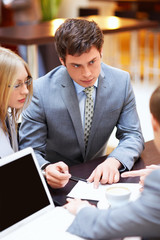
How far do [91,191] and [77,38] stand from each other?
665 mm

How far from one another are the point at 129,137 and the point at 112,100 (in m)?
0.21

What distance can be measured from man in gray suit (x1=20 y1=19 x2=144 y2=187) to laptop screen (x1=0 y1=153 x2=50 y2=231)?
356mm

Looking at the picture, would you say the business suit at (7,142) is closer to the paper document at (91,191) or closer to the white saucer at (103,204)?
the paper document at (91,191)

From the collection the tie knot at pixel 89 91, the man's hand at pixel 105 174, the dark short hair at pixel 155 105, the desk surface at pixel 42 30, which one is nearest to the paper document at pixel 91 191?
the man's hand at pixel 105 174

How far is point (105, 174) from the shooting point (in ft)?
5.07

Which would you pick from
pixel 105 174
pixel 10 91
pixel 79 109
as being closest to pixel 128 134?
pixel 79 109

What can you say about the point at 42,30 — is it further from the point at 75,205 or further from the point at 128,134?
the point at 75,205

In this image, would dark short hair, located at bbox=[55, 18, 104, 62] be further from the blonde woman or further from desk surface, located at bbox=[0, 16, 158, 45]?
desk surface, located at bbox=[0, 16, 158, 45]

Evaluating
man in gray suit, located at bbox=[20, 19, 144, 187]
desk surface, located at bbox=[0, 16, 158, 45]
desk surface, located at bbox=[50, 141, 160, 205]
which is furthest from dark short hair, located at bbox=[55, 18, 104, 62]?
desk surface, located at bbox=[0, 16, 158, 45]

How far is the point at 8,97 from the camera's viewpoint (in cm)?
153

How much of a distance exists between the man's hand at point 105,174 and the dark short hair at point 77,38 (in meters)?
0.50

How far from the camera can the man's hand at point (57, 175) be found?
1476 mm

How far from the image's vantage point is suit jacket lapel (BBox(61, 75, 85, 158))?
187cm

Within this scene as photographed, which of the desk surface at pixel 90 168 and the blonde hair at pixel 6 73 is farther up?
the blonde hair at pixel 6 73
